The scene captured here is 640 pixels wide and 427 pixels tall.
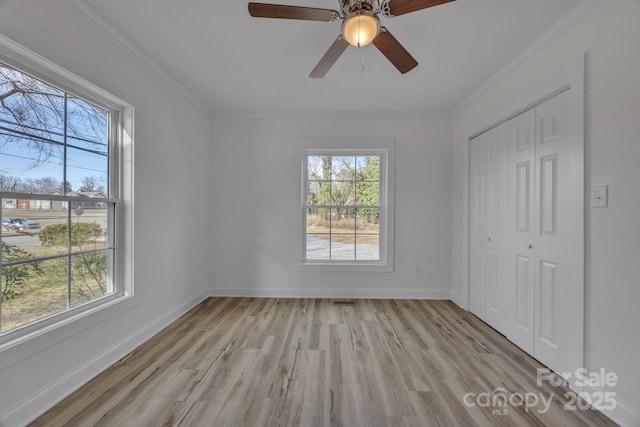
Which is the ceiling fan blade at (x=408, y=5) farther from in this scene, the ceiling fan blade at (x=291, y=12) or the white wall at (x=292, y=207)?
the white wall at (x=292, y=207)

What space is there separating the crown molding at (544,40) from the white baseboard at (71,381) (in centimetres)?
397

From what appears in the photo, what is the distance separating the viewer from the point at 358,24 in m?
1.50

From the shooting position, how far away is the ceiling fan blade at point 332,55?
1.73 meters

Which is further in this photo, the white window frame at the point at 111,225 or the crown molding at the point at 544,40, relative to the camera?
the crown molding at the point at 544,40

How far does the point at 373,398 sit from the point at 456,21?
2.57 m

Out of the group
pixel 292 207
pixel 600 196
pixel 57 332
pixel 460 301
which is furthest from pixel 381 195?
pixel 57 332

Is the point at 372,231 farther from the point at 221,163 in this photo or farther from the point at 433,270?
the point at 221,163

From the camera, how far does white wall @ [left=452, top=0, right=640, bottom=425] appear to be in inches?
58.1

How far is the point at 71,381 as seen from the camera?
1.74 m

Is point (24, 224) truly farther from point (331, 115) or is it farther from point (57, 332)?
point (331, 115)

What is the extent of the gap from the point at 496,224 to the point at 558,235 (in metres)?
0.76

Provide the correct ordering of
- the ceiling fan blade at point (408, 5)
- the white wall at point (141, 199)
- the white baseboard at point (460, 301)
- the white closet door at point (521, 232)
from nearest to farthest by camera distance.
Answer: the ceiling fan blade at point (408, 5)
the white wall at point (141, 199)
the white closet door at point (521, 232)
the white baseboard at point (460, 301)

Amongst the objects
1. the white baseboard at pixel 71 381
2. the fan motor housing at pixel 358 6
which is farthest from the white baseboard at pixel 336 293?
the fan motor housing at pixel 358 6

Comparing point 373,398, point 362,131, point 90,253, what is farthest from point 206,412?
point 362,131
